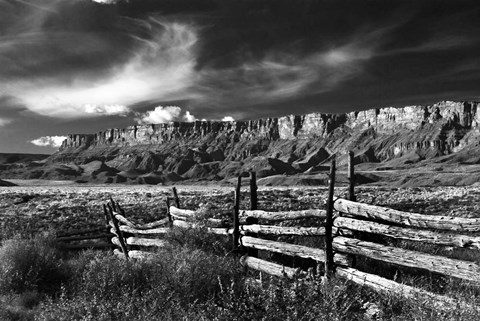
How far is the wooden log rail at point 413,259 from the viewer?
452cm

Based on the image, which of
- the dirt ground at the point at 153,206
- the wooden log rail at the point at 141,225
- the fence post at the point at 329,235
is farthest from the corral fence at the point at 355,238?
the dirt ground at the point at 153,206

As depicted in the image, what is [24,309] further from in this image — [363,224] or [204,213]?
[363,224]

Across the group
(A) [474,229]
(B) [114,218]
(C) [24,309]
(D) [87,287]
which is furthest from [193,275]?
(B) [114,218]

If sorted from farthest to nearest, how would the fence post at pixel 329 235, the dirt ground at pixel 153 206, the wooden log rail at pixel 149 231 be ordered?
the dirt ground at pixel 153 206 < the wooden log rail at pixel 149 231 < the fence post at pixel 329 235

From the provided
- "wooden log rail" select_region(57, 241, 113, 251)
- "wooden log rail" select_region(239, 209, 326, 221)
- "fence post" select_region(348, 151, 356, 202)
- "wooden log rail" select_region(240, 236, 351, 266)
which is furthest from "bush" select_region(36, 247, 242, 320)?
"wooden log rail" select_region(57, 241, 113, 251)

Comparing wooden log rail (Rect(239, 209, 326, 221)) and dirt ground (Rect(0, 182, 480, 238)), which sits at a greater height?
wooden log rail (Rect(239, 209, 326, 221))

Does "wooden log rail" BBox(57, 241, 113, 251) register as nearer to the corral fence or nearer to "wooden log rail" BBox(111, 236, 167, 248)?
"wooden log rail" BBox(111, 236, 167, 248)

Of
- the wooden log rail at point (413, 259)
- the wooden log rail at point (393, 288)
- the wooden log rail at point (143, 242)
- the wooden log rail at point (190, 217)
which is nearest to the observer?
the wooden log rail at point (393, 288)

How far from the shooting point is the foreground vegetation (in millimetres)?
3756

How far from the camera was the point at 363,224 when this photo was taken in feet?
20.0

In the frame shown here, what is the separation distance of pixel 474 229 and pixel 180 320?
3389 millimetres

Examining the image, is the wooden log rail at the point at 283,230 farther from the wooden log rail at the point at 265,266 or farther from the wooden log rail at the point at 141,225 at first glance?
the wooden log rail at the point at 141,225

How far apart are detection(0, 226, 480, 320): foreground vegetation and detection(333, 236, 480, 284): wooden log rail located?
0.91ft

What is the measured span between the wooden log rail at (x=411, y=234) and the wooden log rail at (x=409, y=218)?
86mm
